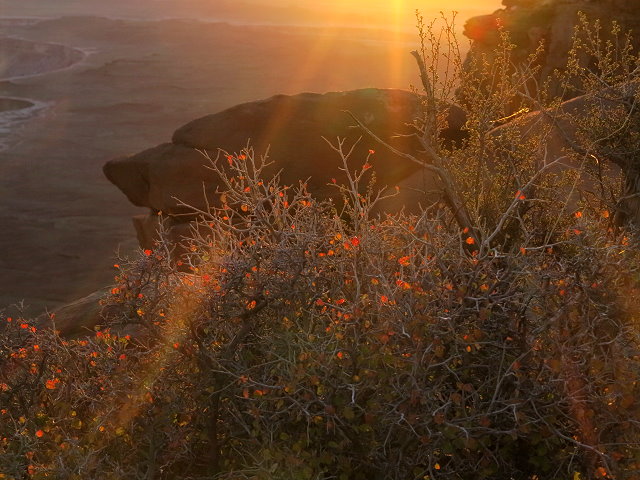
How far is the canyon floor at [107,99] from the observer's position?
29609 mm

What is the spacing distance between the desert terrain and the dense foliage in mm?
7057

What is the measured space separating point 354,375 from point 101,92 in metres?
64.2

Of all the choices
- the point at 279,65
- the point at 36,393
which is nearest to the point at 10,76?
the point at 279,65

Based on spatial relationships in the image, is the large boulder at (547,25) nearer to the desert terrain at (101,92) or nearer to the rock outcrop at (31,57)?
the desert terrain at (101,92)

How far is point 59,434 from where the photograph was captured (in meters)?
5.41

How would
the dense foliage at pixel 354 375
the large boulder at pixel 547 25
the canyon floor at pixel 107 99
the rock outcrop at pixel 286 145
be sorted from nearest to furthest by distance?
1. the dense foliage at pixel 354 375
2. the rock outcrop at pixel 286 145
3. the large boulder at pixel 547 25
4. the canyon floor at pixel 107 99

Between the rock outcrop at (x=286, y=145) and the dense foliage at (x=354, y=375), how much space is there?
10753mm

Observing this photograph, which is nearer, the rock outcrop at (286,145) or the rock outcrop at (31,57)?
the rock outcrop at (286,145)

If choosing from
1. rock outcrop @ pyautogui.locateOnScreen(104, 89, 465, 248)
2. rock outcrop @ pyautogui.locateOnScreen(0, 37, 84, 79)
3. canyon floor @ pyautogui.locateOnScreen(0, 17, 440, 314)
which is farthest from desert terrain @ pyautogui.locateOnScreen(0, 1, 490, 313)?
rock outcrop @ pyautogui.locateOnScreen(104, 89, 465, 248)

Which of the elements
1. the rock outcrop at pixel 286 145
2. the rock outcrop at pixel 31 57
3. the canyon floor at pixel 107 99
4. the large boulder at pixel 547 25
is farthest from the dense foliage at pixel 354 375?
the rock outcrop at pixel 31 57

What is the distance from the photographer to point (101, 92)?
65938 mm

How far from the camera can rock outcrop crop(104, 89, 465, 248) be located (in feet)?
55.3

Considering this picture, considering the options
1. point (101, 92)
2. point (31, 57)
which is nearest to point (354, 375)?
point (101, 92)

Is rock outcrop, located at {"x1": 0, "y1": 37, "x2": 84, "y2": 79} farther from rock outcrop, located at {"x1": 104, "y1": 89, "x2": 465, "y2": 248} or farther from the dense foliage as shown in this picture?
the dense foliage
